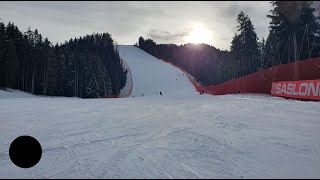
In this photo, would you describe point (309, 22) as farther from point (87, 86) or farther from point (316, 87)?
point (87, 86)

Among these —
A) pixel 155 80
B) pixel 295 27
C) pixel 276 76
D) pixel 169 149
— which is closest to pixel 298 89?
pixel 276 76

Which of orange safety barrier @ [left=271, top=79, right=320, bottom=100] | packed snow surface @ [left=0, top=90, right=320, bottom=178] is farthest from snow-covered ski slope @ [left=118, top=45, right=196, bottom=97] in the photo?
packed snow surface @ [left=0, top=90, right=320, bottom=178]

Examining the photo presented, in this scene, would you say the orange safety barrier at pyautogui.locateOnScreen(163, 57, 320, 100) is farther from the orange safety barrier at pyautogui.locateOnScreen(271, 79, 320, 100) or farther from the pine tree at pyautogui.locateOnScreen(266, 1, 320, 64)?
the pine tree at pyautogui.locateOnScreen(266, 1, 320, 64)

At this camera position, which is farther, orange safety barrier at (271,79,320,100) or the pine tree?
the pine tree

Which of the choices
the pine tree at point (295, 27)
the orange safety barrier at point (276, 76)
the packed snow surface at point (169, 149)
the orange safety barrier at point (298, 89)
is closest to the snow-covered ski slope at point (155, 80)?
the pine tree at point (295, 27)

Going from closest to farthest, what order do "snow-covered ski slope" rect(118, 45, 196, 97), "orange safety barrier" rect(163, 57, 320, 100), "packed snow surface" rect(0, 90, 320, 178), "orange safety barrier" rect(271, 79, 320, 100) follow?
"packed snow surface" rect(0, 90, 320, 178), "orange safety barrier" rect(271, 79, 320, 100), "orange safety barrier" rect(163, 57, 320, 100), "snow-covered ski slope" rect(118, 45, 196, 97)

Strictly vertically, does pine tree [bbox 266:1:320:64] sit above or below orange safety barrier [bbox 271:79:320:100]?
above

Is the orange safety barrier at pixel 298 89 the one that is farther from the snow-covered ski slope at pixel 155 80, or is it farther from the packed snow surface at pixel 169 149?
the snow-covered ski slope at pixel 155 80

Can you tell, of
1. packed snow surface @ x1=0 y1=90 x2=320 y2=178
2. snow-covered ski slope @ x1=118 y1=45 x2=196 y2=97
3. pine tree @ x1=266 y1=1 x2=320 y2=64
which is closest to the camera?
packed snow surface @ x1=0 y1=90 x2=320 y2=178

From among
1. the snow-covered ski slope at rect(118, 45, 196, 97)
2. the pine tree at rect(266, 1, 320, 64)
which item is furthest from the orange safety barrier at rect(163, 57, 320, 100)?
the snow-covered ski slope at rect(118, 45, 196, 97)

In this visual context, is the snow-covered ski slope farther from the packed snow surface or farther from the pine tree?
the packed snow surface

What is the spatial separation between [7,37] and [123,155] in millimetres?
57421

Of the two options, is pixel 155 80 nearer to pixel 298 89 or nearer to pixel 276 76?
pixel 276 76

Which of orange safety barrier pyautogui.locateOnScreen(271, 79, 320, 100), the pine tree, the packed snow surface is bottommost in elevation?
the packed snow surface
